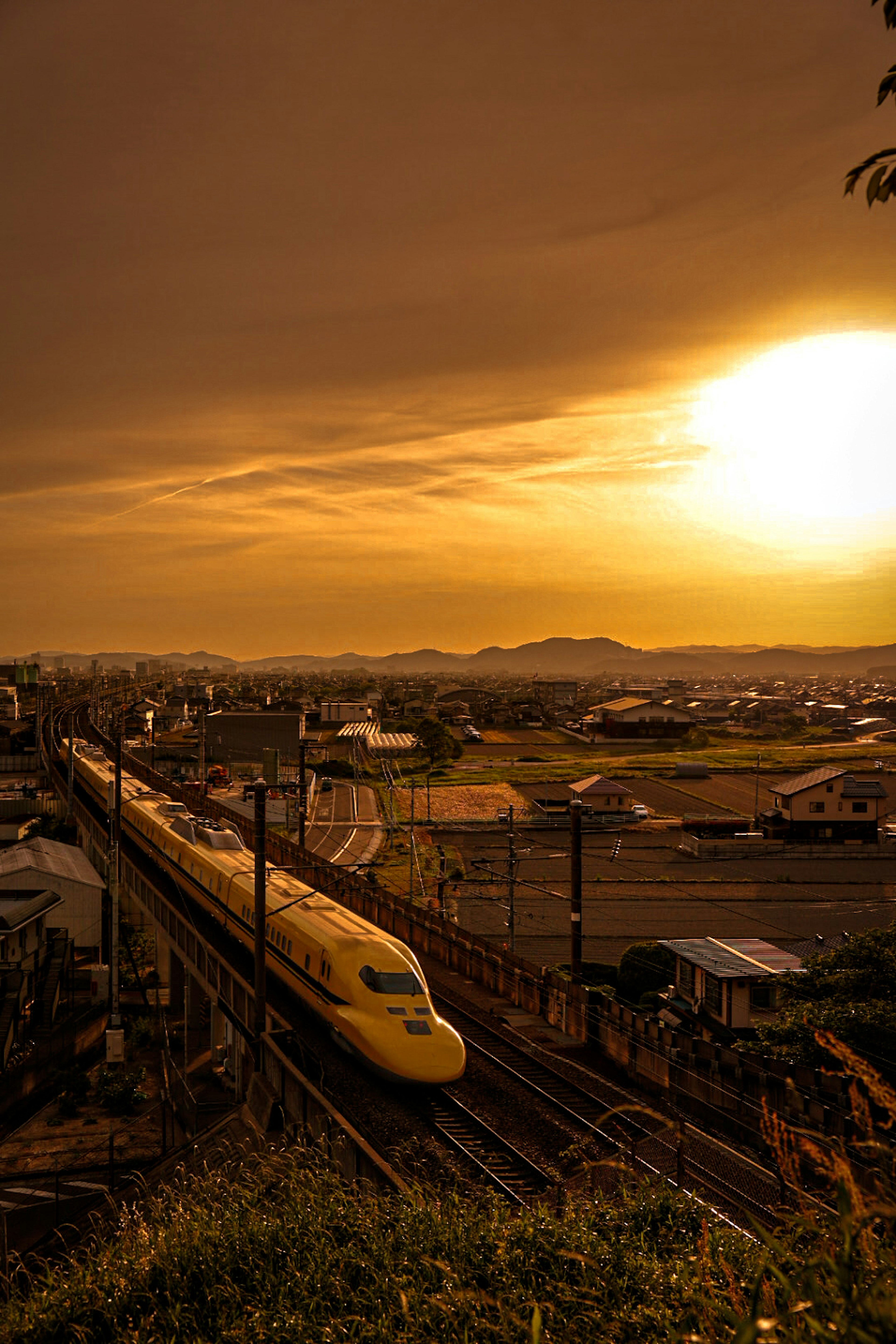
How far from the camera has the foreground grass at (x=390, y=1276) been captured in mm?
6051

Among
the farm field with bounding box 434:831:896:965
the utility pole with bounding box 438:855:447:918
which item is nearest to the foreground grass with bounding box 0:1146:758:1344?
the utility pole with bounding box 438:855:447:918

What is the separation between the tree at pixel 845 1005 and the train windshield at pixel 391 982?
7073mm

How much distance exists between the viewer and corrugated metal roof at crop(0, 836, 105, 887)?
36281 mm

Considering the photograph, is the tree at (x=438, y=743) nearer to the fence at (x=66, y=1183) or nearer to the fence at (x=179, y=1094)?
the fence at (x=179, y=1094)

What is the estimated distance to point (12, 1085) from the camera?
27.3 metres

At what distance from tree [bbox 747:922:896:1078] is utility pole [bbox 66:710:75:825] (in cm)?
3911

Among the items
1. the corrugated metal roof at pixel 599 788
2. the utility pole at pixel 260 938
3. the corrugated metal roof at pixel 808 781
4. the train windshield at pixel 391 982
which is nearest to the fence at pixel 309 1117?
the utility pole at pixel 260 938

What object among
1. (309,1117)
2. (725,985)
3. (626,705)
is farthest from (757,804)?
(626,705)

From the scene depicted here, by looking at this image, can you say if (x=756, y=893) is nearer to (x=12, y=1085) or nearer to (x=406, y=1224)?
(x=12, y=1085)

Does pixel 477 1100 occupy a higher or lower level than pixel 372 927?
lower

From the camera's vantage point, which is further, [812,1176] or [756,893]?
[756,893]

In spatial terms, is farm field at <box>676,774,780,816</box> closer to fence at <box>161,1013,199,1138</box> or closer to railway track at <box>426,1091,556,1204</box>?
fence at <box>161,1013,199,1138</box>

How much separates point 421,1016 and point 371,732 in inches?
3880

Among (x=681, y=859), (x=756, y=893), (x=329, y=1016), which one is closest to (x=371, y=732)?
(x=681, y=859)
